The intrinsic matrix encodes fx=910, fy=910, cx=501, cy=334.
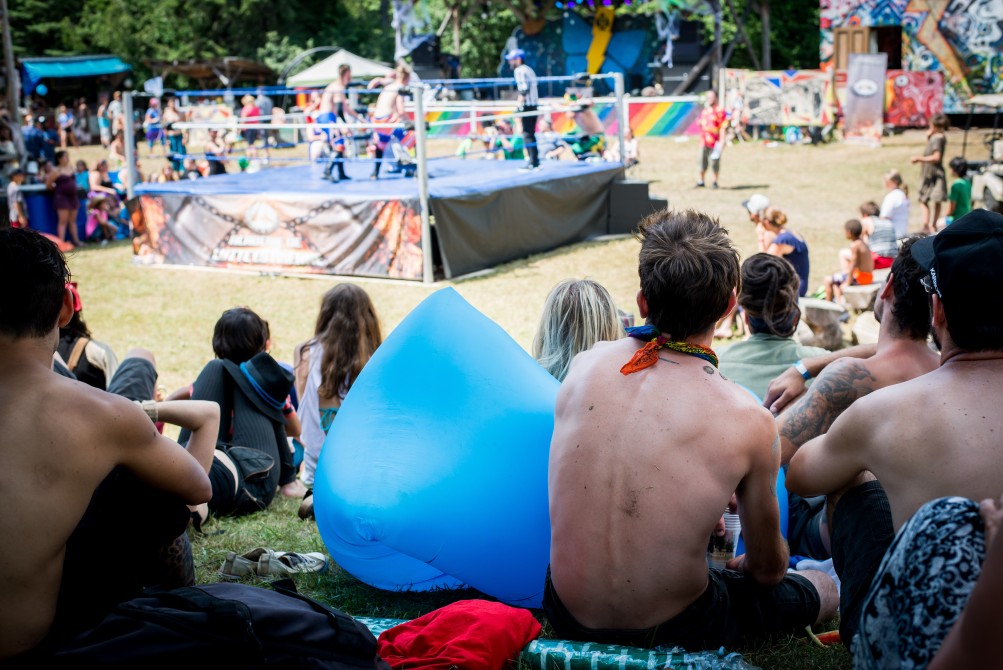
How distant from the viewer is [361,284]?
31.3 ft

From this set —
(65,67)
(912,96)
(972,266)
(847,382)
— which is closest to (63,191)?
(847,382)

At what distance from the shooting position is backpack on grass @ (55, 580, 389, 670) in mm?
1981

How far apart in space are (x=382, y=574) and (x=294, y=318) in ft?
18.9

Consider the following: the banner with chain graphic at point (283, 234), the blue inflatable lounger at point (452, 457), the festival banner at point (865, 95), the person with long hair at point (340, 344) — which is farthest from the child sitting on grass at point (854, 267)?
the festival banner at point (865, 95)

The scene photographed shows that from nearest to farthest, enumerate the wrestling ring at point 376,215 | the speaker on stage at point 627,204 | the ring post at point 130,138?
the wrestling ring at point 376,215 → the ring post at point 130,138 → the speaker on stage at point 627,204

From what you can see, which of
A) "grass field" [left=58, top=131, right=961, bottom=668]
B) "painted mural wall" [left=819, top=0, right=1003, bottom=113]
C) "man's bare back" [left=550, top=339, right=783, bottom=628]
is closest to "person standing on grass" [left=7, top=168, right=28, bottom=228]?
"grass field" [left=58, top=131, right=961, bottom=668]

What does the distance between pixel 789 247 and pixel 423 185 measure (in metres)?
3.65

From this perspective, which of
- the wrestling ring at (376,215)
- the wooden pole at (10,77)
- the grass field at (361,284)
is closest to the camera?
the grass field at (361,284)

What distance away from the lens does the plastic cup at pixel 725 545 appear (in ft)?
8.77

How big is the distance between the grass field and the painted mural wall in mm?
8462

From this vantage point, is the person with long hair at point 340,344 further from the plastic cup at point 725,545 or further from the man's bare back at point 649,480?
the man's bare back at point 649,480

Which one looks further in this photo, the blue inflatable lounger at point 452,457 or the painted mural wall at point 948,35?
the painted mural wall at point 948,35

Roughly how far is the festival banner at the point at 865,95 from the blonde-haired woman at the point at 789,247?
1497 centimetres

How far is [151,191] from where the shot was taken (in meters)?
10.7
